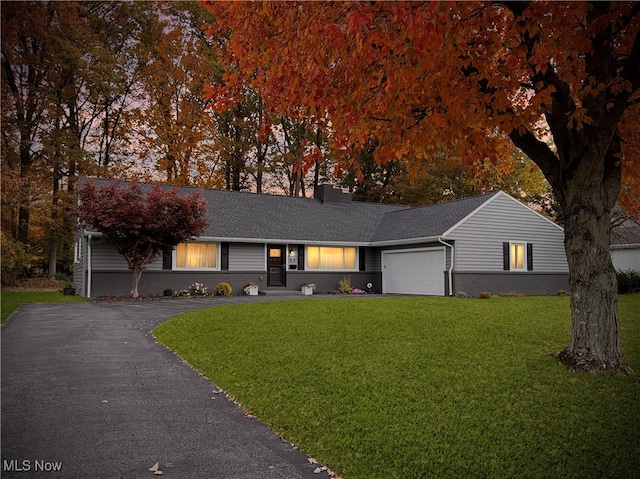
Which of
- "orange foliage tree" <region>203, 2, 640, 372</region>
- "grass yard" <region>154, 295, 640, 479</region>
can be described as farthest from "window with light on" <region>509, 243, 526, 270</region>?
"orange foliage tree" <region>203, 2, 640, 372</region>

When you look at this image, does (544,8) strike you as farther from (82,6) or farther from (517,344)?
(82,6)

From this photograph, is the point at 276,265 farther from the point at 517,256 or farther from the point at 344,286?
the point at 517,256

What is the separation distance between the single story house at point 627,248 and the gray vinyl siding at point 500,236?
6060mm

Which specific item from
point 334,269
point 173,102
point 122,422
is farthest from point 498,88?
point 173,102

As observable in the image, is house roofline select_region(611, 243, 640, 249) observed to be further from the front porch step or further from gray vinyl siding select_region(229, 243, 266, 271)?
gray vinyl siding select_region(229, 243, 266, 271)

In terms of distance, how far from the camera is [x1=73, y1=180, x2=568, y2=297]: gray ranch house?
2222cm

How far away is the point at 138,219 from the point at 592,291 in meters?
16.3

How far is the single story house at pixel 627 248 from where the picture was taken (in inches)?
1118

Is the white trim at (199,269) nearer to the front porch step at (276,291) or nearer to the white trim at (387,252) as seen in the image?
the front porch step at (276,291)

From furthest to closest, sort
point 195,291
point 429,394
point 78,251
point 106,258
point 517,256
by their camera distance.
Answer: point 78,251 → point 517,256 → point 195,291 → point 106,258 → point 429,394

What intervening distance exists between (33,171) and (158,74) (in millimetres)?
10176

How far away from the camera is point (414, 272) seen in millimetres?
24516

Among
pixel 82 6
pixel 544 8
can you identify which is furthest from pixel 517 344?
pixel 82 6

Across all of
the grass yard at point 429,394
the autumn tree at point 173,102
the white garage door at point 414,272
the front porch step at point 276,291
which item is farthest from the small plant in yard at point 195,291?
the autumn tree at point 173,102
